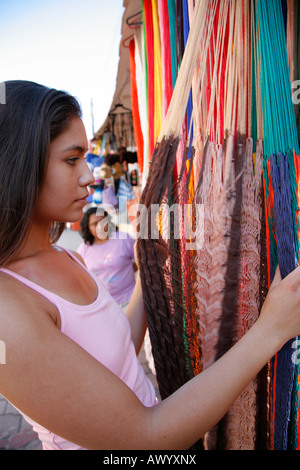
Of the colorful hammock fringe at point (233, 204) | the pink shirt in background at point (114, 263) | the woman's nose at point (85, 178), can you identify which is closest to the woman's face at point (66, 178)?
the woman's nose at point (85, 178)

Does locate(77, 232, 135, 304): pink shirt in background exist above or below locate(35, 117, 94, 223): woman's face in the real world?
below

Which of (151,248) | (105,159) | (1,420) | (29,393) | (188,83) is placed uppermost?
(105,159)

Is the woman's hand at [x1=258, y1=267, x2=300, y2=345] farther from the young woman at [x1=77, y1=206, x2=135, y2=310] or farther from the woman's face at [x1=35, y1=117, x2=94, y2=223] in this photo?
the young woman at [x1=77, y1=206, x2=135, y2=310]

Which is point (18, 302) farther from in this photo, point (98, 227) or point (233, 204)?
point (98, 227)

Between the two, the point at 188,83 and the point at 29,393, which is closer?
the point at 29,393

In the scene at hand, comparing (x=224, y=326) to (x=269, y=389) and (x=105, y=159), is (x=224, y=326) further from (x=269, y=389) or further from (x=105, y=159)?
(x=105, y=159)

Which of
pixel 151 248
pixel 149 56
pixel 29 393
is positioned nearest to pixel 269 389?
pixel 151 248

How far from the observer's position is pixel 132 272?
93.4 inches

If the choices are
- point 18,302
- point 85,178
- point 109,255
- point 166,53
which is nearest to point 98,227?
point 109,255

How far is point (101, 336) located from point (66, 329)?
88 millimetres

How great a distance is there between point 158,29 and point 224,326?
86cm

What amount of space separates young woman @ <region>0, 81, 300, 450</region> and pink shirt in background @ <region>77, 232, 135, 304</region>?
5.16 ft

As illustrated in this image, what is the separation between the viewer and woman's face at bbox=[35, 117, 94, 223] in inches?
22.5

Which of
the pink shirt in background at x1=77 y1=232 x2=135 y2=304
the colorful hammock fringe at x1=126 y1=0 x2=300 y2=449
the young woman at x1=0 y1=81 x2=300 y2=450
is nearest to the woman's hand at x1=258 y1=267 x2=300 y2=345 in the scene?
the young woman at x1=0 y1=81 x2=300 y2=450
